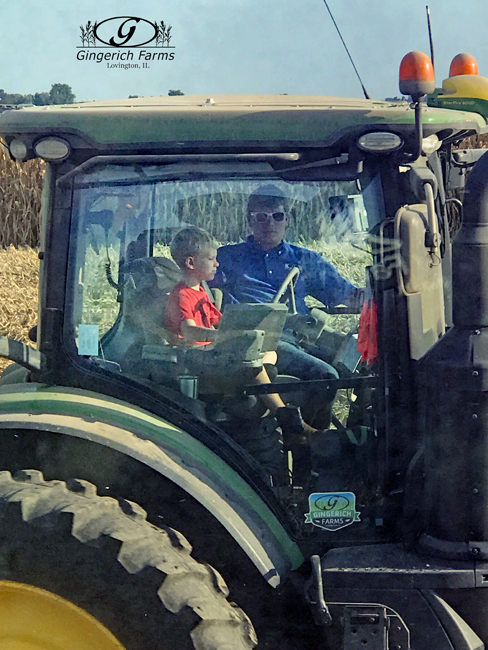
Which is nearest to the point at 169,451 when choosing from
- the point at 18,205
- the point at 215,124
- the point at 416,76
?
the point at 215,124

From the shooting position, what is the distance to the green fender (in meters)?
2.41

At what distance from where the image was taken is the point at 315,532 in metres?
2.66

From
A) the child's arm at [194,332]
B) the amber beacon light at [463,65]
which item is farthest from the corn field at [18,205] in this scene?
the child's arm at [194,332]

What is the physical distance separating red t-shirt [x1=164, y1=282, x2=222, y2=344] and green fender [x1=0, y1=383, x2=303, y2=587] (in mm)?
324

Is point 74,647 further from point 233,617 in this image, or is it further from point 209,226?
point 209,226

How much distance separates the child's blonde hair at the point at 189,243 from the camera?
265cm

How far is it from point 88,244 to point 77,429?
649 mm

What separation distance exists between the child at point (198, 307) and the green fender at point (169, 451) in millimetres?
275

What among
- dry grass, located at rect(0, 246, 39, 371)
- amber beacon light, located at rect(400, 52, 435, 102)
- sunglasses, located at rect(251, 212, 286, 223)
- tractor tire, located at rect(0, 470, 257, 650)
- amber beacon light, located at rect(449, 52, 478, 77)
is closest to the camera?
tractor tire, located at rect(0, 470, 257, 650)

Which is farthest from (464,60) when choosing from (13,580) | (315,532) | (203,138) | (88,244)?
(13,580)

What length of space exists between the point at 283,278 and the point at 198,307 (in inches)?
12.0

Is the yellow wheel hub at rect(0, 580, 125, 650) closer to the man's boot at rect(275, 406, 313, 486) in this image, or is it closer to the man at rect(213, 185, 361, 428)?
the man's boot at rect(275, 406, 313, 486)

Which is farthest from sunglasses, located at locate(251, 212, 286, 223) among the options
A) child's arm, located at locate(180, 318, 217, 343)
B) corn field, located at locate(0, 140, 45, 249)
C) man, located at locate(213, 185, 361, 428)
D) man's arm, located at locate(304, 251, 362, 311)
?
corn field, located at locate(0, 140, 45, 249)

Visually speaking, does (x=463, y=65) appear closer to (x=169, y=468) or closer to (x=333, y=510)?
(x=333, y=510)
